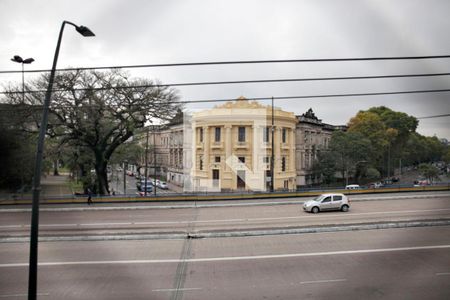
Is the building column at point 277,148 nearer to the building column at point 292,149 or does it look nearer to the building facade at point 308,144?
the building column at point 292,149

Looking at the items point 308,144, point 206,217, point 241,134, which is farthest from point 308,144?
point 206,217

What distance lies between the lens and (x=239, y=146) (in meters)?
24.3

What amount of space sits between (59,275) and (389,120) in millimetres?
25413

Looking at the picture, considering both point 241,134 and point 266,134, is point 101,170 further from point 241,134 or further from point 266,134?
point 266,134

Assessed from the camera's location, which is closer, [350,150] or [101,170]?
[101,170]

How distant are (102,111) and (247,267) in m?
13.7

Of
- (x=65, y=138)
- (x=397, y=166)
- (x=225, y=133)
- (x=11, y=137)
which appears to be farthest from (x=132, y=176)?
(x=11, y=137)

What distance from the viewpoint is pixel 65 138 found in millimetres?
17891

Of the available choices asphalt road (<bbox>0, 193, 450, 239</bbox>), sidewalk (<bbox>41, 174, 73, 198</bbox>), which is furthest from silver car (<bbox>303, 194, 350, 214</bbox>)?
sidewalk (<bbox>41, 174, 73, 198</bbox>)

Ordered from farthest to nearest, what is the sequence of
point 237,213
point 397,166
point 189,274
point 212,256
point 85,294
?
point 397,166
point 237,213
point 212,256
point 189,274
point 85,294

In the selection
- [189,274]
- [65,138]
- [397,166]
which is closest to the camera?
[189,274]

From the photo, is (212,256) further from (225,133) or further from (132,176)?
(132,176)

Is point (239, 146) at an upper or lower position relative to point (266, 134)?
lower

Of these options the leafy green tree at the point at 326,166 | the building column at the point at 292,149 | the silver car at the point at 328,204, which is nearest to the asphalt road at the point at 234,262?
the silver car at the point at 328,204
